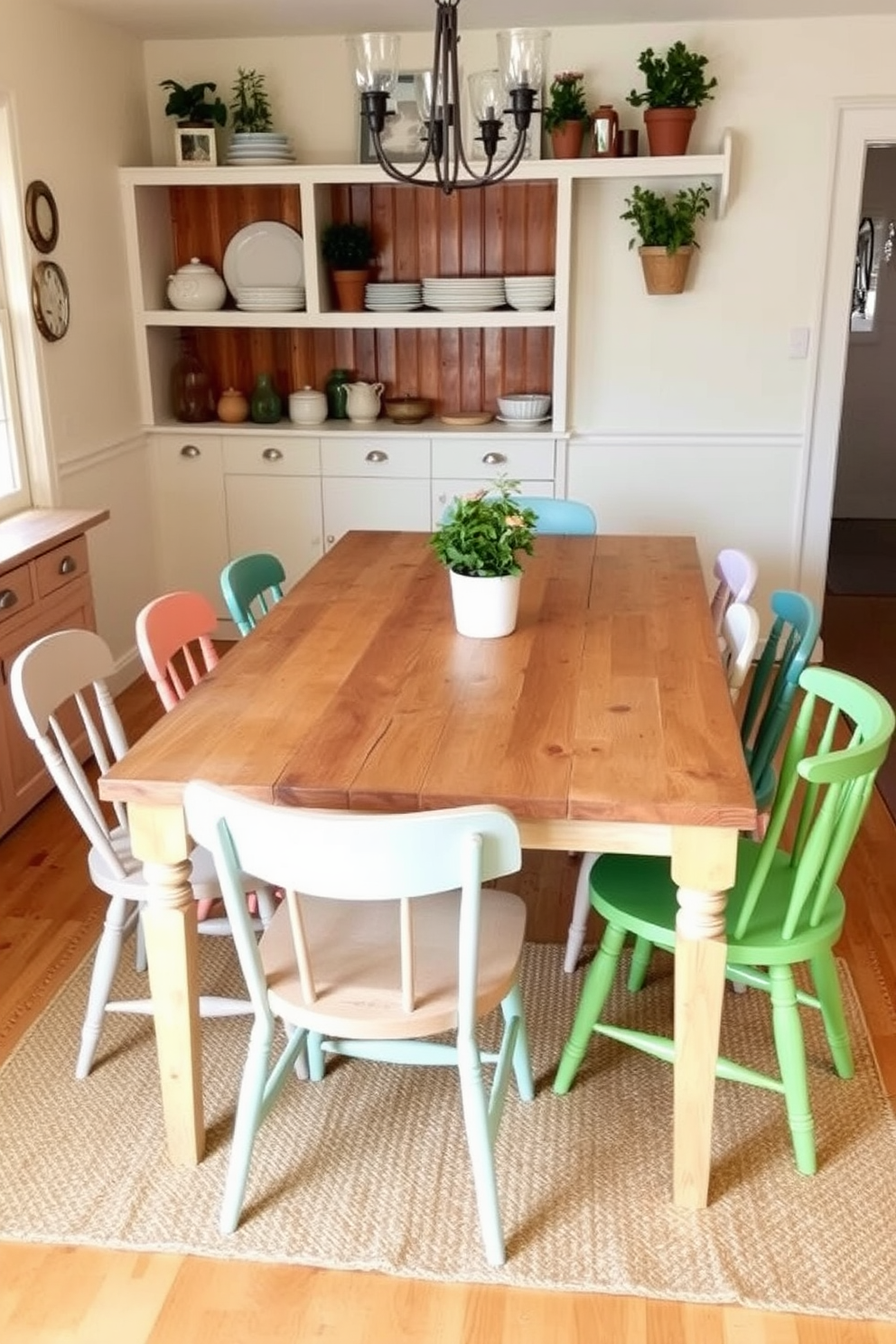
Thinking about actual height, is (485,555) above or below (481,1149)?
above

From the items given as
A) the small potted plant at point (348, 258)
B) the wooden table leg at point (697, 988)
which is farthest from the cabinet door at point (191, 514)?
the wooden table leg at point (697, 988)

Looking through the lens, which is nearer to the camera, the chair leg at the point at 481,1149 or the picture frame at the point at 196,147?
the chair leg at the point at 481,1149

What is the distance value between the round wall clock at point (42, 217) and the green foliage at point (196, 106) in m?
0.76

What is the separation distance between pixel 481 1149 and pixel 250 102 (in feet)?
12.6

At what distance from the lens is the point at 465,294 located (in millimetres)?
4410

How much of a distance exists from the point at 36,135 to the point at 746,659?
9.23 ft

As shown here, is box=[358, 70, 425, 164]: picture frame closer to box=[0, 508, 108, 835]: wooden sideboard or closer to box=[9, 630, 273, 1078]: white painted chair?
box=[0, 508, 108, 835]: wooden sideboard

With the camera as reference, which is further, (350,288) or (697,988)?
(350,288)

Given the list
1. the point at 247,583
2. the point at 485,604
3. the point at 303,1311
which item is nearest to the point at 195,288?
the point at 247,583

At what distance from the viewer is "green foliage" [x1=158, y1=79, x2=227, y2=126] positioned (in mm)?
4297

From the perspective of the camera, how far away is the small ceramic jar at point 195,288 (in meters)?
4.52

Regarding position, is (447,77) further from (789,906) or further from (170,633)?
(789,906)

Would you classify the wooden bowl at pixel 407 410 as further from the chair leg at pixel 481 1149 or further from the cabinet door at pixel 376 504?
the chair leg at pixel 481 1149

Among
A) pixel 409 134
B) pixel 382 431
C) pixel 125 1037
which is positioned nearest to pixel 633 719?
pixel 125 1037
